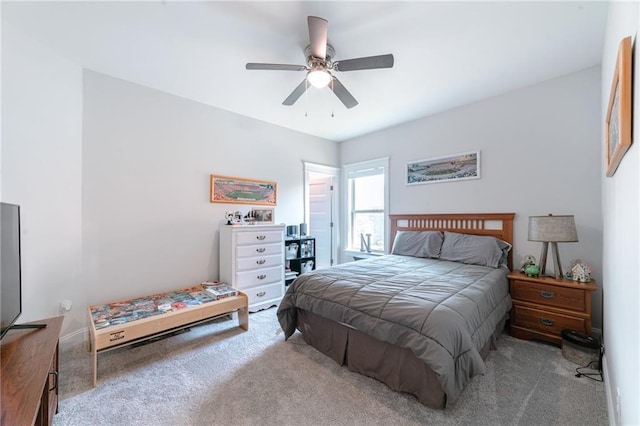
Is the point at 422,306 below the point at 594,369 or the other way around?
the other way around

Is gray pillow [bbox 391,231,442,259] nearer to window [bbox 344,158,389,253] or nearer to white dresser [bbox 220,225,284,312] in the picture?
window [bbox 344,158,389,253]

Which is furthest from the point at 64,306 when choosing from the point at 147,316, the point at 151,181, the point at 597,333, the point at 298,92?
the point at 597,333

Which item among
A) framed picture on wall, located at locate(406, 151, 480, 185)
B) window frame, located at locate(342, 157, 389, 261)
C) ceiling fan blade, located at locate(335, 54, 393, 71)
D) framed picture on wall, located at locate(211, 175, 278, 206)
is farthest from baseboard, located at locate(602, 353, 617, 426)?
framed picture on wall, located at locate(211, 175, 278, 206)

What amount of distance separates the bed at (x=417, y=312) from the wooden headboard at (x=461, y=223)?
0.02 metres

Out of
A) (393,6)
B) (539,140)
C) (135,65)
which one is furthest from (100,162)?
(539,140)

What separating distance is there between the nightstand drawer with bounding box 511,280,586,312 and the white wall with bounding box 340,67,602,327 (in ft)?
1.57

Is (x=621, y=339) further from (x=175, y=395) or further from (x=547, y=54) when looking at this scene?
(x=175, y=395)

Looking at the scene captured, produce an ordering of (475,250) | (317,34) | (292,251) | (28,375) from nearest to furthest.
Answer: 1. (28,375)
2. (317,34)
3. (475,250)
4. (292,251)

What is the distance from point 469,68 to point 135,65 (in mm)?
3138

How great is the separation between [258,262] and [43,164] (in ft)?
6.93

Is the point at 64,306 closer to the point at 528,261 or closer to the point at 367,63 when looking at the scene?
the point at 367,63

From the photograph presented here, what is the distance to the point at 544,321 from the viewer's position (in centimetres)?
237

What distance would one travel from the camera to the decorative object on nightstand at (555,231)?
234 centimetres

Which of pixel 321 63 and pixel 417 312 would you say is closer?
pixel 417 312
